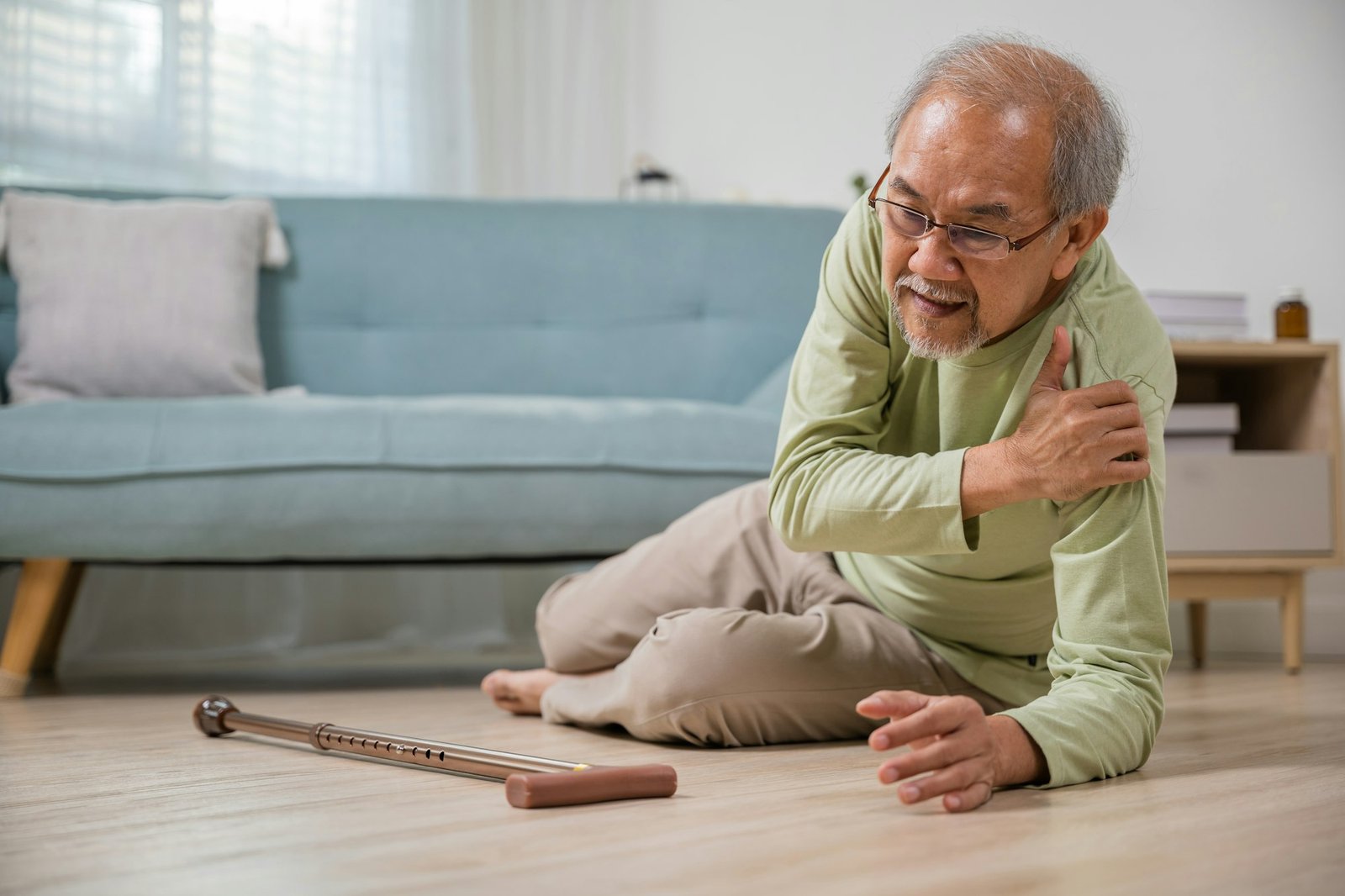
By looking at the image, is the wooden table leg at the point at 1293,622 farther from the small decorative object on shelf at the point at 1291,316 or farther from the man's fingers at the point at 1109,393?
the man's fingers at the point at 1109,393

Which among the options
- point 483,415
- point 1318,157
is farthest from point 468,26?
point 1318,157

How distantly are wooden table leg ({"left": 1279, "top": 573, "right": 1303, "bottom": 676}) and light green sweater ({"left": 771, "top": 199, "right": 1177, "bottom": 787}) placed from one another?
1355 mm

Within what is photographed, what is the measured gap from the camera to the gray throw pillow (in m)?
2.35

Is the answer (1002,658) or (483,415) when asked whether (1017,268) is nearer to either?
(1002,658)

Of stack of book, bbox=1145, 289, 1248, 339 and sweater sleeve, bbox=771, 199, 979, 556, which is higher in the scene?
stack of book, bbox=1145, 289, 1248, 339

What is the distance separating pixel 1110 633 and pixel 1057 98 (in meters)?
0.48

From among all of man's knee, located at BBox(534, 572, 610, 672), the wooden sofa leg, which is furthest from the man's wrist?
the wooden sofa leg

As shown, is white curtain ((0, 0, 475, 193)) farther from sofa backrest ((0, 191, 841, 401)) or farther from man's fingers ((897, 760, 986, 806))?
man's fingers ((897, 760, 986, 806))

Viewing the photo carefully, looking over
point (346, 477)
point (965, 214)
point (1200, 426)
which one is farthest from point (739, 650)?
point (1200, 426)

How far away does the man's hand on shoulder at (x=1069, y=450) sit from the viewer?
108cm

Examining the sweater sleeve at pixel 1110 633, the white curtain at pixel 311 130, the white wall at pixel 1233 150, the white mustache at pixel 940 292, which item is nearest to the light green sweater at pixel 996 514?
the sweater sleeve at pixel 1110 633

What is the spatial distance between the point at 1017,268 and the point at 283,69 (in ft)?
8.80

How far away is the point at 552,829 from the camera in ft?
3.07

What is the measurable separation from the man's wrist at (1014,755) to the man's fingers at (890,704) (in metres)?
0.10
